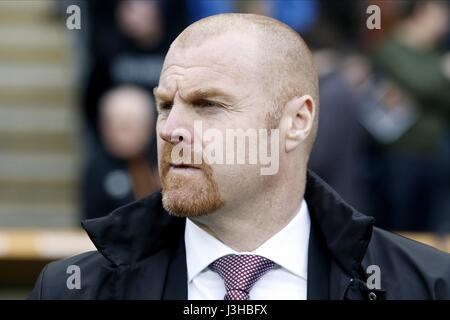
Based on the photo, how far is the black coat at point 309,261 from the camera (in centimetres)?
310

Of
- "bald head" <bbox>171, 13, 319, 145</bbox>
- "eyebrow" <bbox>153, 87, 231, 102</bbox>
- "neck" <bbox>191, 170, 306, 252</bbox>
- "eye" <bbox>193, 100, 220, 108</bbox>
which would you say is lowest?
"neck" <bbox>191, 170, 306, 252</bbox>

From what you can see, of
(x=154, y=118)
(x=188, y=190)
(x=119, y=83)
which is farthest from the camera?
(x=119, y=83)

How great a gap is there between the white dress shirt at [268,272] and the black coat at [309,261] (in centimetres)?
3

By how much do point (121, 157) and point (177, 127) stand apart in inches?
139

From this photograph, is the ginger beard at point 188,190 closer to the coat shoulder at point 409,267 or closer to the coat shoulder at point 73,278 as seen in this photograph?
the coat shoulder at point 73,278

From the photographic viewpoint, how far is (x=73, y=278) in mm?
3178

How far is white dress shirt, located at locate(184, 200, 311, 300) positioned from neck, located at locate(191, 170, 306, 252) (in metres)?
0.02

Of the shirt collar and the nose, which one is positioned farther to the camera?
the shirt collar

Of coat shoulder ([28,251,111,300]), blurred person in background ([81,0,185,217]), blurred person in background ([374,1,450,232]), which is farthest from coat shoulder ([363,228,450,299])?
blurred person in background ([374,1,450,232])

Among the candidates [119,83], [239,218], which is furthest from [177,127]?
[119,83]

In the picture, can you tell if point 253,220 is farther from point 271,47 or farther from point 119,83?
point 119,83

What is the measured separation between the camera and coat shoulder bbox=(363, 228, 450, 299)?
10.1ft

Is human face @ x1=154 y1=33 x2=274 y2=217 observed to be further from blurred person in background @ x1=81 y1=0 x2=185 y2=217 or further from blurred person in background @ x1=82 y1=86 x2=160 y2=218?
blurred person in background @ x1=81 y1=0 x2=185 y2=217

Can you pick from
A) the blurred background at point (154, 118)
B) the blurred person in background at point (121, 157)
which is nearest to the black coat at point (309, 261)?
the blurred background at point (154, 118)
